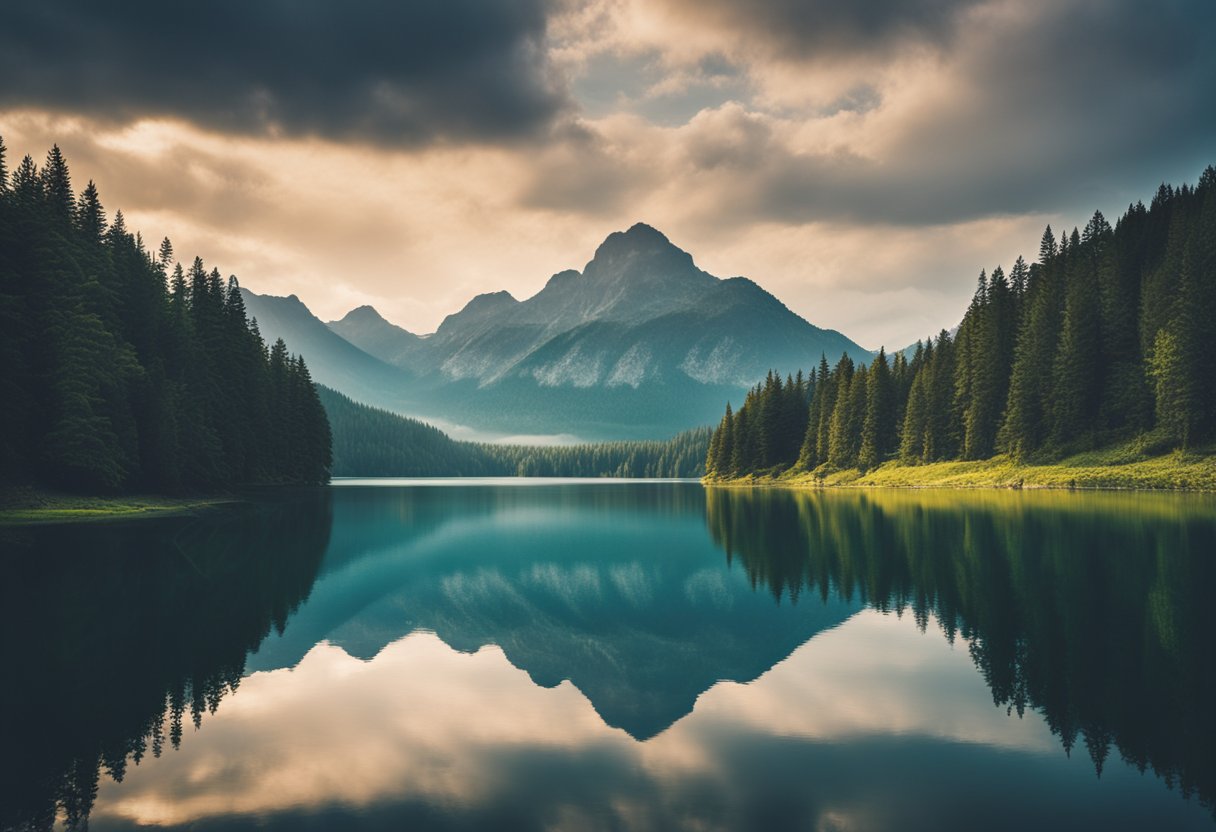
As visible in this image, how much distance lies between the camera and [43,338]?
54750 mm

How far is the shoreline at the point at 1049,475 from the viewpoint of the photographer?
70812 mm

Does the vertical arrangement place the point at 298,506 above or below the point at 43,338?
below

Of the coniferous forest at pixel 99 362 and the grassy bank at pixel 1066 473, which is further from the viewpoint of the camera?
the grassy bank at pixel 1066 473

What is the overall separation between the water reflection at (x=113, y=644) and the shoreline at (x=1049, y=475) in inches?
2958

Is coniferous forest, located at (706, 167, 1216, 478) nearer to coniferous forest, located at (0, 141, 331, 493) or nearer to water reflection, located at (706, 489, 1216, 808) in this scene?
water reflection, located at (706, 489, 1216, 808)

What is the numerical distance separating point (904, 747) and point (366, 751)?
27.5 ft

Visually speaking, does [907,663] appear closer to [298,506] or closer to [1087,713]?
[1087,713]

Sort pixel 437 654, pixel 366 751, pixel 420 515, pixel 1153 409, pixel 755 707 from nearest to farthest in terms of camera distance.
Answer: pixel 366 751
pixel 755 707
pixel 437 654
pixel 420 515
pixel 1153 409

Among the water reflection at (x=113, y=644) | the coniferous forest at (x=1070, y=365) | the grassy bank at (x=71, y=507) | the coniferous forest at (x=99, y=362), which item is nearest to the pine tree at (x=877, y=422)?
the coniferous forest at (x=1070, y=365)

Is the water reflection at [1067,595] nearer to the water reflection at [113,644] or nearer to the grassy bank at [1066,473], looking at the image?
the water reflection at [113,644]

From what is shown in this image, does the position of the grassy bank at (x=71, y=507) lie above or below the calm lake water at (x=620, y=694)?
above

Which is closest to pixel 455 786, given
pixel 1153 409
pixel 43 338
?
pixel 43 338

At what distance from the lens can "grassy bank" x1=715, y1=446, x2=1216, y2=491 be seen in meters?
71.1

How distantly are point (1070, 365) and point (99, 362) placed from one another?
10290cm
